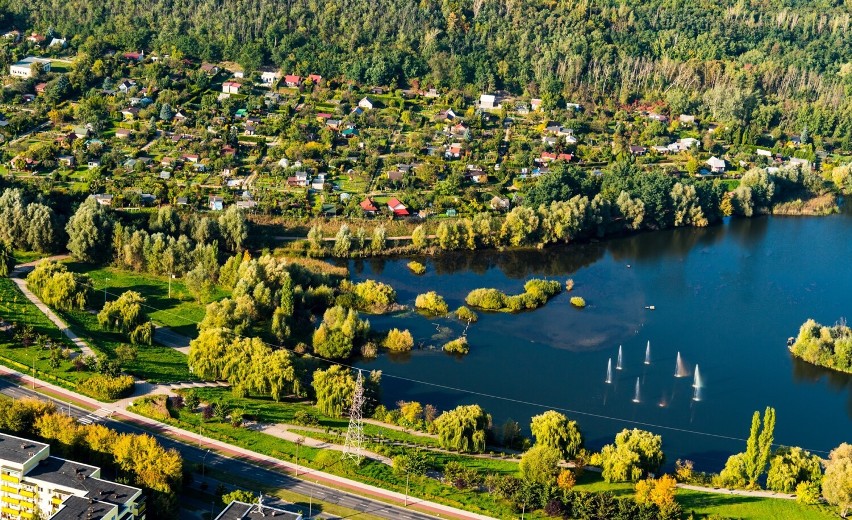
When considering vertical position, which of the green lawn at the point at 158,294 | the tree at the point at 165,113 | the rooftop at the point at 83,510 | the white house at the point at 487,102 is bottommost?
the rooftop at the point at 83,510

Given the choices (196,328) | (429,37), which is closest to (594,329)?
(196,328)

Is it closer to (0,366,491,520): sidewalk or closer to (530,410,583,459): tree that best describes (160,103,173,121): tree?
(0,366,491,520): sidewalk

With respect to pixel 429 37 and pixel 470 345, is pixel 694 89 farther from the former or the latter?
pixel 470 345

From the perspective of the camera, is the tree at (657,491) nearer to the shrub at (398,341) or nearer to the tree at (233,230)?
the shrub at (398,341)

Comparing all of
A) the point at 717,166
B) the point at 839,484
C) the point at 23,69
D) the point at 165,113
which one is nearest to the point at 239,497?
the point at 839,484

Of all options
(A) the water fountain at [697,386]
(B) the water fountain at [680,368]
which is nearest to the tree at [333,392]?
(A) the water fountain at [697,386]

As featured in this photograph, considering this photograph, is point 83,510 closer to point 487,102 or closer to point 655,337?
point 655,337
